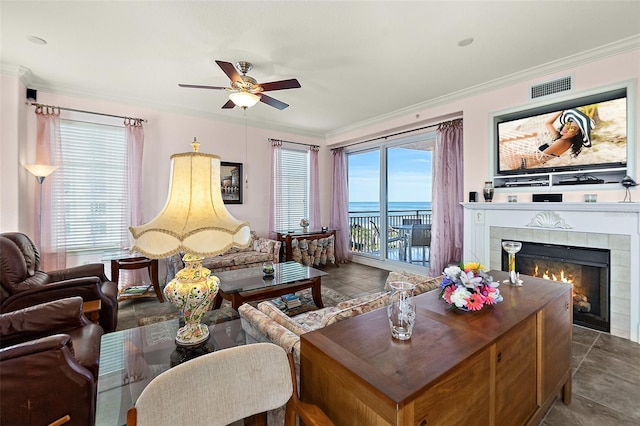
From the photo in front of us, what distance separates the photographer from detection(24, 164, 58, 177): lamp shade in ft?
10.3

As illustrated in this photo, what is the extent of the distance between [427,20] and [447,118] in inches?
84.1

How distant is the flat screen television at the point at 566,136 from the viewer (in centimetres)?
267

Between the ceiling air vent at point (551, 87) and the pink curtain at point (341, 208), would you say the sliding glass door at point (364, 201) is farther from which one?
the ceiling air vent at point (551, 87)

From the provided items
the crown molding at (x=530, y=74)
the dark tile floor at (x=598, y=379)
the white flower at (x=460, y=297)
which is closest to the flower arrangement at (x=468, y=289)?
the white flower at (x=460, y=297)

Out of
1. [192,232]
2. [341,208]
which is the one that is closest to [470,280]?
[192,232]

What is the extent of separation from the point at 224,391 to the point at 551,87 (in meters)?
4.12

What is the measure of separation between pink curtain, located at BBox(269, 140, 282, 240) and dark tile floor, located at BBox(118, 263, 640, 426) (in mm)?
2382

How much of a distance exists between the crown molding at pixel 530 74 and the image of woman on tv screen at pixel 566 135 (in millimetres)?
490

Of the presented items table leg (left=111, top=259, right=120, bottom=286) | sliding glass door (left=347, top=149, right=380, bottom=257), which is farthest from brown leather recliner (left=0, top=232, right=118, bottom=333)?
sliding glass door (left=347, top=149, right=380, bottom=257)

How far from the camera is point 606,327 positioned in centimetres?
272

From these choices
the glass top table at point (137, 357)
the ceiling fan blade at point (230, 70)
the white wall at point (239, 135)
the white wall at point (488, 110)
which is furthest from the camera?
the white wall at point (239, 135)

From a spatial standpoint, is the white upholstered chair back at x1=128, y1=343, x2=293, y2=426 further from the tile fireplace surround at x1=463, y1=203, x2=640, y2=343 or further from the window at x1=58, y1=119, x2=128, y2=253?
the window at x1=58, y1=119, x2=128, y2=253

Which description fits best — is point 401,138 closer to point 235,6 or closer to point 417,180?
point 417,180

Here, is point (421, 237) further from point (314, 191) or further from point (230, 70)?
point (230, 70)
